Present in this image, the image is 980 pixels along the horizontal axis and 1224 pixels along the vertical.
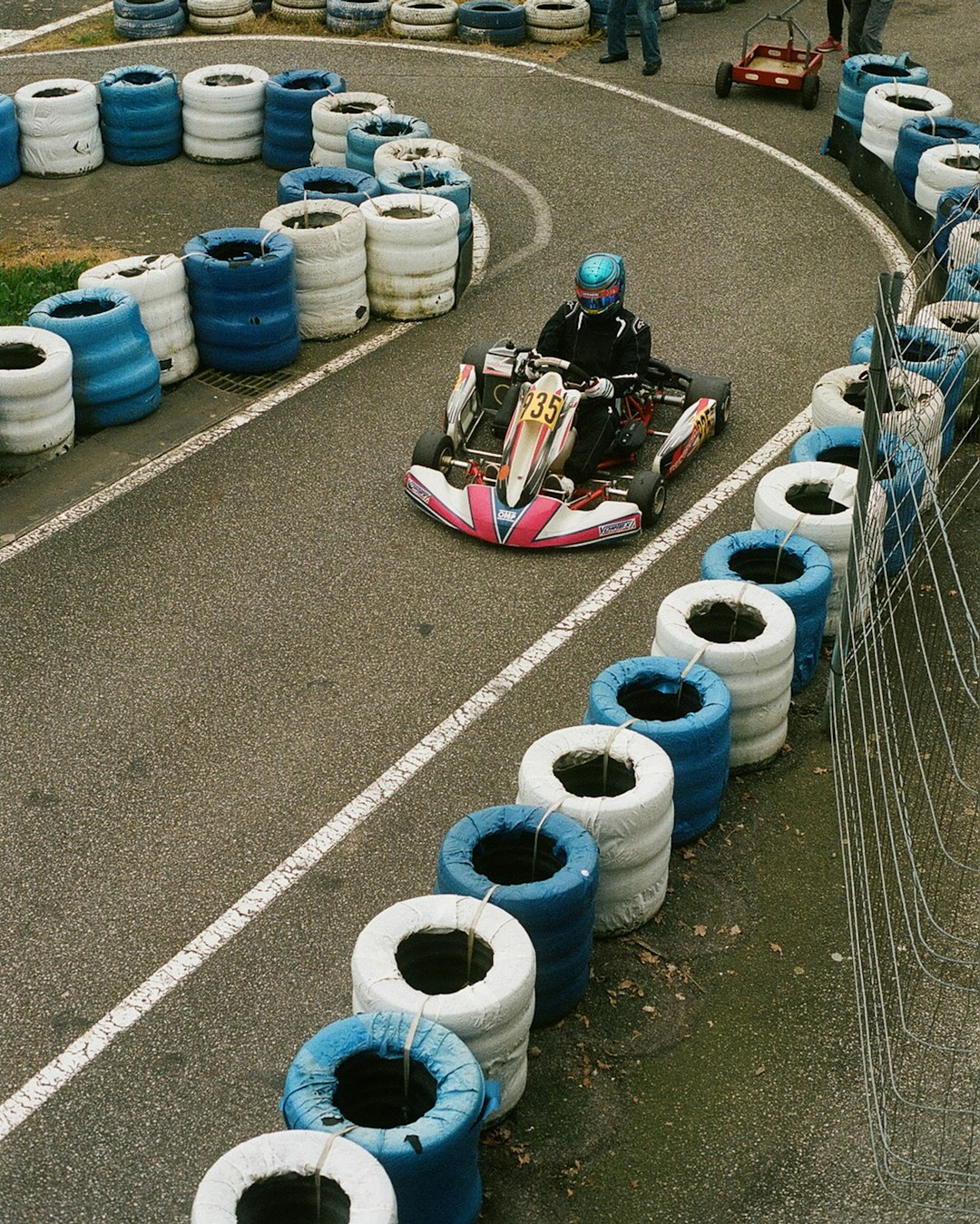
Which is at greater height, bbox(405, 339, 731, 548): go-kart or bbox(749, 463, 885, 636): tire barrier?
bbox(749, 463, 885, 636): tire barrier

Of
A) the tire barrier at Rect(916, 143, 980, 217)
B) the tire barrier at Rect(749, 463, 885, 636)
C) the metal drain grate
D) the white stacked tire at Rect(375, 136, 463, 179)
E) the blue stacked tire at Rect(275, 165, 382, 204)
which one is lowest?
the metal drain grate

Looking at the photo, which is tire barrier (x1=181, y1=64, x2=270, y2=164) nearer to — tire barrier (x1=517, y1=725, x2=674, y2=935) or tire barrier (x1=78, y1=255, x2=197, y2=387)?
tire barrier (x1=78, y1=255, x2=197, y2=387)

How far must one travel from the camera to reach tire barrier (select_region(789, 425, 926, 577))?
26.4 ft

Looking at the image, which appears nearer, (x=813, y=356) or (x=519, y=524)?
(x=519, y=524)

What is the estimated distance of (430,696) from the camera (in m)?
7.42

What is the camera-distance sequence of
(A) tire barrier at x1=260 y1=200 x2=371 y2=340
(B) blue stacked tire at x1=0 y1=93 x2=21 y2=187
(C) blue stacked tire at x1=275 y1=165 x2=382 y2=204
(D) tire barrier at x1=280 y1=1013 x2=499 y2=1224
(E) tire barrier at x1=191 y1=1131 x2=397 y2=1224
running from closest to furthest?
(E) tire barrier at x1=191 y1=1131 x2=397 y2=1224 < (D) tire barrier at x1=280 y1=1013 x2=499 y2=1224 < (A) tire barrier at x1=260 y1=200 x2=371 y2=340 < (C) blue stacked tire at x1=275 y1=165 x2=382 y2=204 < (B) blue stacked tire at x1=0 y1=93 x2=21 y2=187

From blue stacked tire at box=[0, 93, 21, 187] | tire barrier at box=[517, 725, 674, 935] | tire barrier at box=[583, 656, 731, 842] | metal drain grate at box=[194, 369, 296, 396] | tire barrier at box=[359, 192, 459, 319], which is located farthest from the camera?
blue stacked tire at box=[0, 93, 21, 187]

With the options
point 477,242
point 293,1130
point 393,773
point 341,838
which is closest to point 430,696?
point 393,773

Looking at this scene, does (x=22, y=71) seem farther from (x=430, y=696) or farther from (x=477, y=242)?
(x=430, y=696)

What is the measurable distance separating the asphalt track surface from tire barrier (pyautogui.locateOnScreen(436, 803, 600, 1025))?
0.26 metres

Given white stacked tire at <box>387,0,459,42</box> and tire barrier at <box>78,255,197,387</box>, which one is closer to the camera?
tire barrier at <box>78,255,197,387</box>

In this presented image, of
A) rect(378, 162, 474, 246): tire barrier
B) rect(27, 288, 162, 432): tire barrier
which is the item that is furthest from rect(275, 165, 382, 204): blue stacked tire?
rect(27, 288, 162, 432): tire barrier

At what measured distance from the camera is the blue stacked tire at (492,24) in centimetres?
1650

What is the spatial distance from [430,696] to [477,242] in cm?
593
